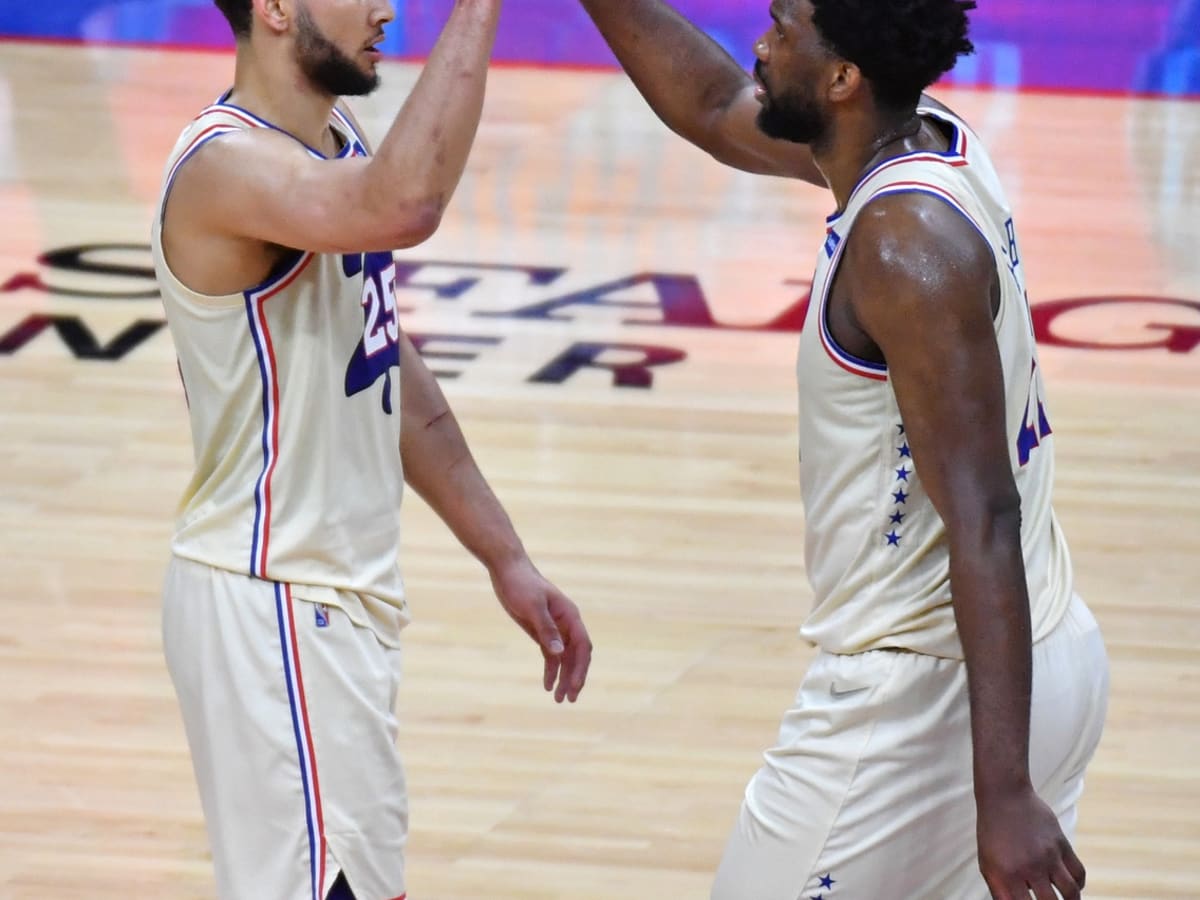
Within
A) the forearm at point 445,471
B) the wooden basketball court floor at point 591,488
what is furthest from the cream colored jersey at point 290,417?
the wooden basketball court floor at point 591,488

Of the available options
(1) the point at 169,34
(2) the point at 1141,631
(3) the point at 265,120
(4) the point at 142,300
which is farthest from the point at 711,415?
(1) the point at 169,34

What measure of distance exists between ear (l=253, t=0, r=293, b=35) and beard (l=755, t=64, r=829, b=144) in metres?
0.58

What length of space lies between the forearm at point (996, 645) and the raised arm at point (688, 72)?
0.99 m

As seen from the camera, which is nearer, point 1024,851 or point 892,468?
point 1024,851

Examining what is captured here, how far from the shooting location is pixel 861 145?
236cm

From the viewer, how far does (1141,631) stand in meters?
4.40

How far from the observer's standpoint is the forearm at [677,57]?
9.94 ft

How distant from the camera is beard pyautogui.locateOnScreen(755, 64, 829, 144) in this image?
2.37 metres

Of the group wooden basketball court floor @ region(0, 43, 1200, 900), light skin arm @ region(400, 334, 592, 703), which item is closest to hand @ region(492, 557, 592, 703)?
light skin arm @ region(400, 334, 592, 703)

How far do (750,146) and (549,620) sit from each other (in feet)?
2.50

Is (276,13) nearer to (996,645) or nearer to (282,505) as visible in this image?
(282,505)

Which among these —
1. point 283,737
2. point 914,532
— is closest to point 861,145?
point 914,532

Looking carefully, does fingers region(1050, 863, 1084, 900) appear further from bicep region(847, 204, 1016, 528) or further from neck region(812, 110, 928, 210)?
neck region(812, 110, 928, 210)

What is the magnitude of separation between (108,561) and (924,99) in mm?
2759
